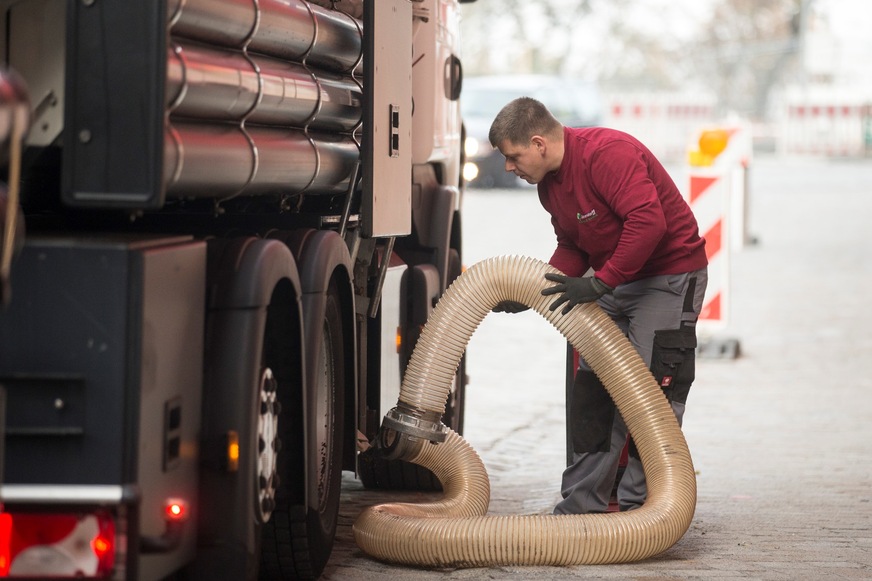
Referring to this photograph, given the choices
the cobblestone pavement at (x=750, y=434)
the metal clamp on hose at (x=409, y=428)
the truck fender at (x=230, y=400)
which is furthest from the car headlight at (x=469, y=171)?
the truck fender at (x=230, y=400)

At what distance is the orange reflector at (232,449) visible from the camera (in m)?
4.32

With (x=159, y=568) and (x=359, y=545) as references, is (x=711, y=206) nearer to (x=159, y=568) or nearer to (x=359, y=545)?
(x=359, y=545)

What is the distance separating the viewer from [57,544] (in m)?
3.86

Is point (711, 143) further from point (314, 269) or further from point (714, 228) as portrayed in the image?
point (314, 269)

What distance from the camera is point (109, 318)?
146 inches

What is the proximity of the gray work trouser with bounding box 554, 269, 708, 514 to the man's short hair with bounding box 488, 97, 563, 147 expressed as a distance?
0.76 metres

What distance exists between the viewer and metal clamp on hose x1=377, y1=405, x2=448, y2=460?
5.97m

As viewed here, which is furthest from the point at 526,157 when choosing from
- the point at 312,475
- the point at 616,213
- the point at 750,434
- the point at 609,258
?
the point at 750,434

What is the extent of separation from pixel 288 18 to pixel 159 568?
5.89ft

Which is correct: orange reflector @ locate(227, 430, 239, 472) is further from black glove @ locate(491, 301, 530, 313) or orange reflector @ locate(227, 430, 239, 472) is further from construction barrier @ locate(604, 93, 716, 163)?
construction barrier @ locate(604, 93, 716, 163)

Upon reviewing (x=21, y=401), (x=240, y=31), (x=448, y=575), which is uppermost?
(x=240, y=31)

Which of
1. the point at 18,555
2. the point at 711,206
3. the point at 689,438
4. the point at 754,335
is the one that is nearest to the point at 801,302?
the point at 754,335

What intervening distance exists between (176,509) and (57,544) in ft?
1.19

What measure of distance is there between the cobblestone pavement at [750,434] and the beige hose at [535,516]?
0.24 feet
